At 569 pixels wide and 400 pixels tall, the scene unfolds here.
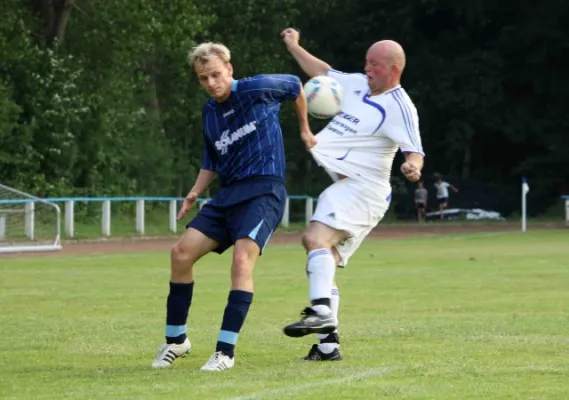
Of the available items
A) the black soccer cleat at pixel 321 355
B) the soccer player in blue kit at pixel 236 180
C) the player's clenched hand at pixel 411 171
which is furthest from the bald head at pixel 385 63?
the black soccer cleat at pixel 321 355

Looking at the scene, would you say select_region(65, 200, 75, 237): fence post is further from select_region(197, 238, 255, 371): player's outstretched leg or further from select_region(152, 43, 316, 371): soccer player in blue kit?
select_region(197, 238, 255, 371): player's outstretched leg

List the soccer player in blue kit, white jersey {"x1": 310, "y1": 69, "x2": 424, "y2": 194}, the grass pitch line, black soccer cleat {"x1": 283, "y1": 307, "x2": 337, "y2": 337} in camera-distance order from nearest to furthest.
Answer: the grass pitch line, black soccer cleat {"x1": 283, "y1": 307, "x2": 337, "y2": 337}, the soccer player in blue kit, white jersey {"x1": 310, "y1": 69, "x2": 424, "y2": 194}

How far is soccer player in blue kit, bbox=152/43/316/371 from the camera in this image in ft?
31.9

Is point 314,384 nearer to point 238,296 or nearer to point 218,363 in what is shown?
point 218,363

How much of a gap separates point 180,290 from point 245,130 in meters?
1.15

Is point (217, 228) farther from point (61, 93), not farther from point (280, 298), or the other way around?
point (61, 93)

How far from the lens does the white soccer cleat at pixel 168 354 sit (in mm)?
9867

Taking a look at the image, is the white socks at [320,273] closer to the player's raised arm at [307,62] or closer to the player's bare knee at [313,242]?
the player's bare knee at [313,242]

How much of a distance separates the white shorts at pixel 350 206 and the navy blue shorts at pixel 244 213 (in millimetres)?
320

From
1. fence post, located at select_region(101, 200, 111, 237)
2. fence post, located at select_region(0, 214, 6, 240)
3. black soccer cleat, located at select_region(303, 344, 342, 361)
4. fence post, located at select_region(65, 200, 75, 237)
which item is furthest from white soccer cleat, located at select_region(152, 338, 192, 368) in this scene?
fence post, located at select_region(101, 200, 111, 237)

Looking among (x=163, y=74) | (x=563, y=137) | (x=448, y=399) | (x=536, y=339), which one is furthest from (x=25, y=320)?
(x=563, y=137)

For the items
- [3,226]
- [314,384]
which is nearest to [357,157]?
[314,384]

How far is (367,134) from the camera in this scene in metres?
10.0

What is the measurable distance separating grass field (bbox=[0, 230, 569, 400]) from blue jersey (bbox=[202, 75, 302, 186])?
1.29m
